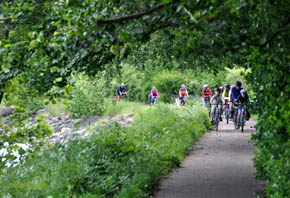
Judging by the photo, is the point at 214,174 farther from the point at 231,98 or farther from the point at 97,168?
the point at 231,98

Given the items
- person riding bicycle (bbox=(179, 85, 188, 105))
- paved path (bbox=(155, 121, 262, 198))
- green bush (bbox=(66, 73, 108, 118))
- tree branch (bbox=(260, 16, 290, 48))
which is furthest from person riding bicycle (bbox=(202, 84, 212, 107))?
tree branch (bbox=(260, 16, 290, 48))

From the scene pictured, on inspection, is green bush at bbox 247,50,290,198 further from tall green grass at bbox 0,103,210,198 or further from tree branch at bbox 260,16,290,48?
tall green grass at bbox 0,103,210,198

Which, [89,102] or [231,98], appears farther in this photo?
[89,102]

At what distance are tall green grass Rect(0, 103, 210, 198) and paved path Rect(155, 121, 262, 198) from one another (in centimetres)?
Answer: 35

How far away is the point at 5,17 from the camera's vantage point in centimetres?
845

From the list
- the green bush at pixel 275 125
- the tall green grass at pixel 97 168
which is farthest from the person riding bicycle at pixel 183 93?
the green bush at pixel 275 125

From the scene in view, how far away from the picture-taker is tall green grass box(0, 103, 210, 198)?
779 cm

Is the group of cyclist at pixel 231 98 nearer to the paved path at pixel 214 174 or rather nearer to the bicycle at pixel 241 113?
the bicycle at pixel 241 113

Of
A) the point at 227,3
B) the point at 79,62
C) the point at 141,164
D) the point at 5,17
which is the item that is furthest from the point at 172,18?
the point at 141,164

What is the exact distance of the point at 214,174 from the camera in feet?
38.4

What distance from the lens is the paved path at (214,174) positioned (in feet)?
32.0

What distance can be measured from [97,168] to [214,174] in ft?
10.1

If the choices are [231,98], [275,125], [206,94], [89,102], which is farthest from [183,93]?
[275,125]

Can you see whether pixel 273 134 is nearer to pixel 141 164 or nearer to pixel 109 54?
pixel 109 54
